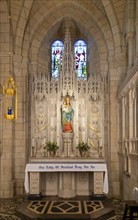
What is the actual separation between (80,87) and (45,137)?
8.73ft

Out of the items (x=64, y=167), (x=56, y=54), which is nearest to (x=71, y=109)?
(x=64, y=167)

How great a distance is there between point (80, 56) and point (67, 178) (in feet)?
22.4

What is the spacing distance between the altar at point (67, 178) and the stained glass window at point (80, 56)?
18.5ft

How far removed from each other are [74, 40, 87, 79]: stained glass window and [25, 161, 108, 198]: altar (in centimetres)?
564

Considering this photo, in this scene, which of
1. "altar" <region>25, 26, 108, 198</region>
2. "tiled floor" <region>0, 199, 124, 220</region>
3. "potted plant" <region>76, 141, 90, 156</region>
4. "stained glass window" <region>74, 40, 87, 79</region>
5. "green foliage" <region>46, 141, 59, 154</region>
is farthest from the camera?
"stained glass window" <region>74, 40, 87, 79</region>

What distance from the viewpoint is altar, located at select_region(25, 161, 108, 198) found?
1241 centimetres

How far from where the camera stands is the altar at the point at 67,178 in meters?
12.4

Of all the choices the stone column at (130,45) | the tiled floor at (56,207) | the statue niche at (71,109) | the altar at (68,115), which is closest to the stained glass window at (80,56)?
the altar at (68,115)

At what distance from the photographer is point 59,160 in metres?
13.1

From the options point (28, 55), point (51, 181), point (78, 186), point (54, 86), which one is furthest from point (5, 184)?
point (28, 55)

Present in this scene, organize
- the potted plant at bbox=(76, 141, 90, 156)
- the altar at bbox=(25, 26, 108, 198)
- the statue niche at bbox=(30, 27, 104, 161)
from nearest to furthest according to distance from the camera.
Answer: the potted plant at bbox=(76, 141, 90, 156)
the altar at bbox=(25, 26, 108, 198)
the statue niche at bbox=(30, 27, 104, 161)

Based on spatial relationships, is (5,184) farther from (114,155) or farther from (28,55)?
(28,55)

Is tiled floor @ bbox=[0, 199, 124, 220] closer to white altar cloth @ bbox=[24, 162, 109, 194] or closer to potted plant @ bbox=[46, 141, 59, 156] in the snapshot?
white altar cloth @ bbox=[24, 162, 109, 194]

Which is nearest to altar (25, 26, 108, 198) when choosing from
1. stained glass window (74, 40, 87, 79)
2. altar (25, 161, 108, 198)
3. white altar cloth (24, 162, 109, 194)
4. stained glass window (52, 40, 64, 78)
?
altar (25, 161, 108, 198)
